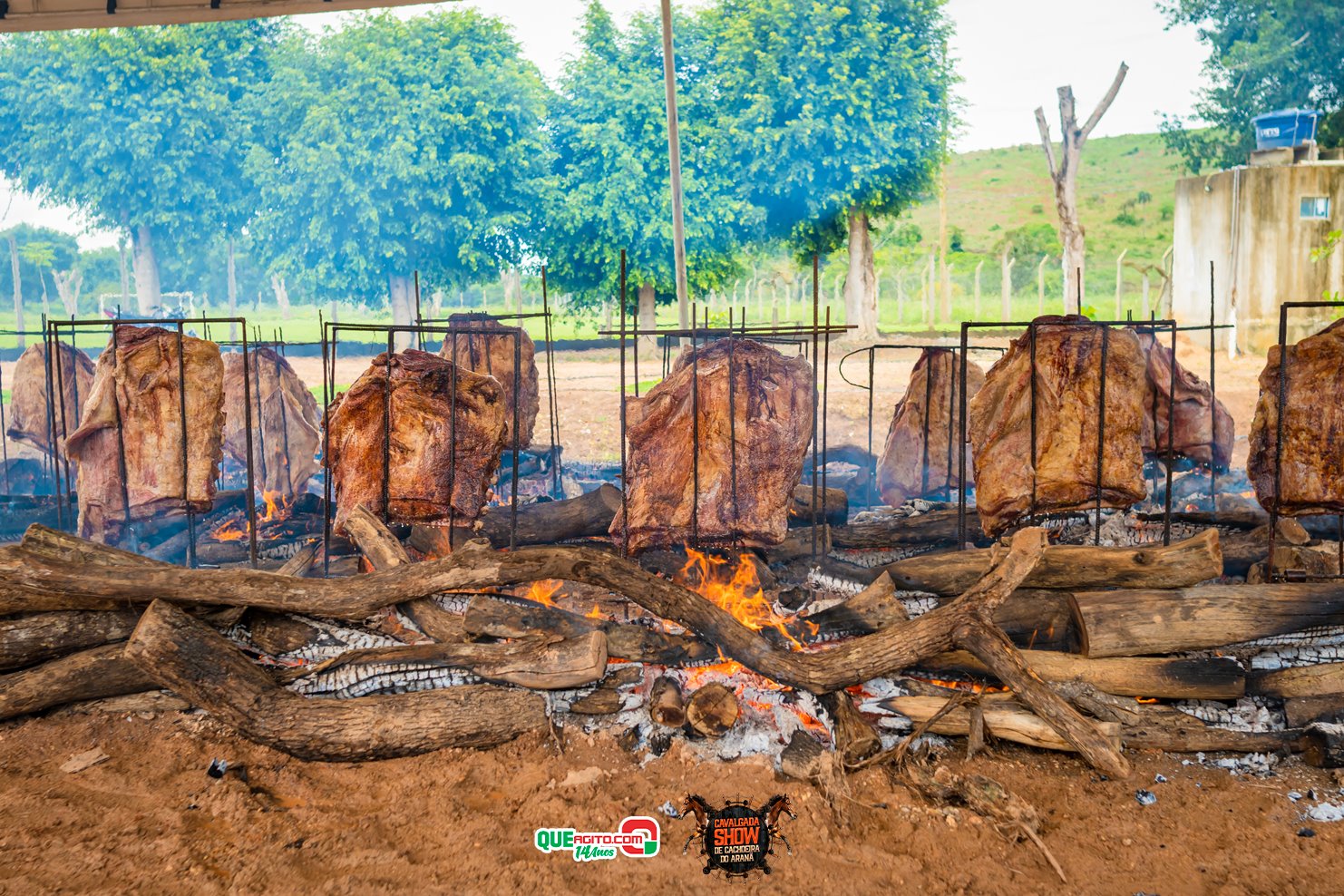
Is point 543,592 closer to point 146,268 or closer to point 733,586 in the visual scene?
point 733,586

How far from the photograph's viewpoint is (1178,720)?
454 centimetres

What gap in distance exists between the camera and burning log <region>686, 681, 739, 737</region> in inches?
179

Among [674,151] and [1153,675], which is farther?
[674,151]

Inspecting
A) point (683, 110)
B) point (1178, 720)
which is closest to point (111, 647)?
point (1178, 720)

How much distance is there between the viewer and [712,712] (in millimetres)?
4578

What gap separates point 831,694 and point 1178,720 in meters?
1.64

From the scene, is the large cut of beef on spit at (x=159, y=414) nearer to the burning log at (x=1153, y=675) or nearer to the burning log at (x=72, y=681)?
the burning log at (x=72, y=681)

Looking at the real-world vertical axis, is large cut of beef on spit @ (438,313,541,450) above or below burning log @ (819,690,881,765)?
above

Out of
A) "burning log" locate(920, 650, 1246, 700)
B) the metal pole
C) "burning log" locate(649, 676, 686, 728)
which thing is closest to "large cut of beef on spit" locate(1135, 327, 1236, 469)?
"burning log" locate(920, 650, 1246, 700)

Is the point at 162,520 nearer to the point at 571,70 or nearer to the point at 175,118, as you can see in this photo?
the point at 571,70

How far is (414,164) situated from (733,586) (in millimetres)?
22267

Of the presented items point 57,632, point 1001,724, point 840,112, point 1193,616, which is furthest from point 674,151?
point 840,112

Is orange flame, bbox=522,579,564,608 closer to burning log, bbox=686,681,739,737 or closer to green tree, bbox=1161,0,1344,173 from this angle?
burning log, bbox=686,681,739,737

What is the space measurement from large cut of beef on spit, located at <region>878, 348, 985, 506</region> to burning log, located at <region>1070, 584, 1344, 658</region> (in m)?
3.26
